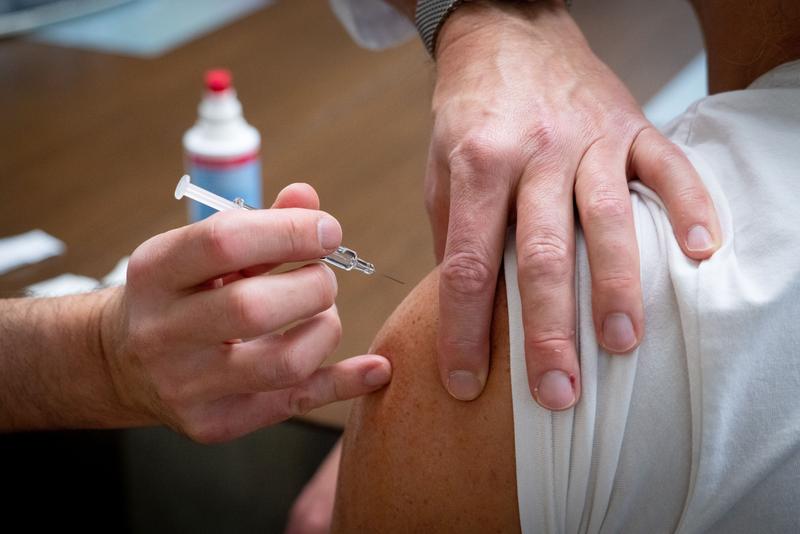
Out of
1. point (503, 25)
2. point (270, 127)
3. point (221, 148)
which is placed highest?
point (503, 25)

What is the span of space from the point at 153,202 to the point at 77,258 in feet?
0.71

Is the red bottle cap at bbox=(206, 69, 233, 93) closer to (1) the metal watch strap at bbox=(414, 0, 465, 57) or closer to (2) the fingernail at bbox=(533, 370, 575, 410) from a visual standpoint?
(1) the metal watch strap at bbox=(414, 0, 465, 57)

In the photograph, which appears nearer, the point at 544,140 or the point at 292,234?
the point at 292,234

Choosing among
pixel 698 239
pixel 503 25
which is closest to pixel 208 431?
pixel 698 239

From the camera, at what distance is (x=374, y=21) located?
1658 mm

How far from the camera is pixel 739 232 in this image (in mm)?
725

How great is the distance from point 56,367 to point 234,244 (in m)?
0.35

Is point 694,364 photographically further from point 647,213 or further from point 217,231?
point 217,231

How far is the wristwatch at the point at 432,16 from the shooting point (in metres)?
1.16

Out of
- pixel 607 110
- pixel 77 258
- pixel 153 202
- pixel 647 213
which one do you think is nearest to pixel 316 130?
pixel 153 202

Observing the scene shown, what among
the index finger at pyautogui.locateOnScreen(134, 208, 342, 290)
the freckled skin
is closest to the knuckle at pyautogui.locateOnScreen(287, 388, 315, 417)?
the freckled skin

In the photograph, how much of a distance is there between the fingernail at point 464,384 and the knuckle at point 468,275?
0.21ft

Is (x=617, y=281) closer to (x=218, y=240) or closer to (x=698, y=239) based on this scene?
(x=698, y=239)

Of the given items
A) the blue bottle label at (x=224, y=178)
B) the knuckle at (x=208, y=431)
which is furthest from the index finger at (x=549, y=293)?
the blue bottle label at (x=224, y=178)
